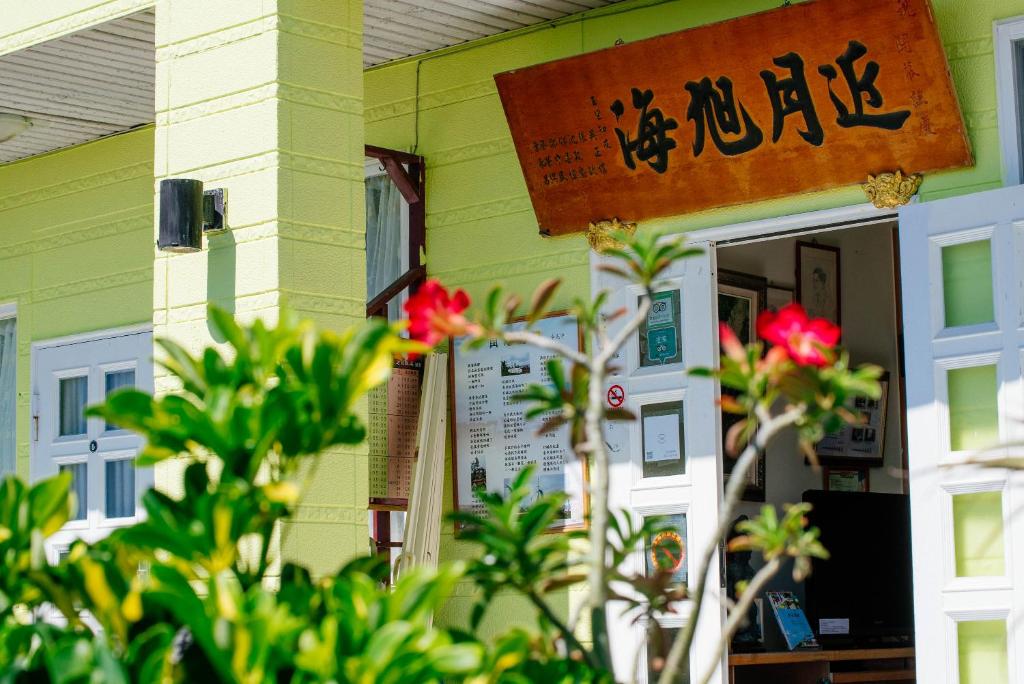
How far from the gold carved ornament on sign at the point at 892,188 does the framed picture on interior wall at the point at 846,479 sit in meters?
2.44

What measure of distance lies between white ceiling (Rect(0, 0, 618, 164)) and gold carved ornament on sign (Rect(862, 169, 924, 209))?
1.36m

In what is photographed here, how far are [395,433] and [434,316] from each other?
143 inches

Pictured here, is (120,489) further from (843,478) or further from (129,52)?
(843,478)

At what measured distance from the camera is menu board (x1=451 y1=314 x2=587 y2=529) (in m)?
5.86

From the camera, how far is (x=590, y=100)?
5695 millimetres

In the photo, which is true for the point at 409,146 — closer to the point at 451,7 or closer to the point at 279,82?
the point at 451,7

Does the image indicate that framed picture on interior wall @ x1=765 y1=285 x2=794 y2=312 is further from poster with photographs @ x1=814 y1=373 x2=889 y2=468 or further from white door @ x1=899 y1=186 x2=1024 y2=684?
white door @ x1=899 y1=186 x2=1024 y2=684

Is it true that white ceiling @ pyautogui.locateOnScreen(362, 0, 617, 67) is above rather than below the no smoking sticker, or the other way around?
above

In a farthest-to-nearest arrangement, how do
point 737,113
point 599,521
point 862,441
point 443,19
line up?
point 862,441
point 443,19
point 737,113
point 599,521

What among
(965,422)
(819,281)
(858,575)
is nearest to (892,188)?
(965,422)

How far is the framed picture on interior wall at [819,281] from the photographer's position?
722 centimetres

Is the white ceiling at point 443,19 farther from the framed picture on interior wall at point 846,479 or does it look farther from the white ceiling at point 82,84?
the framed picture on interior wall at point 846,479

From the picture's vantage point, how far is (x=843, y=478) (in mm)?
7367

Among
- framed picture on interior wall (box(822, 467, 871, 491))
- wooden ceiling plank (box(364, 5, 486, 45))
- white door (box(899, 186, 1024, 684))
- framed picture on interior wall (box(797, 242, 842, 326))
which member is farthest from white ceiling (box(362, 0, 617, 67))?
framed picture on interior wall (box(822, 467, 871, 491))
